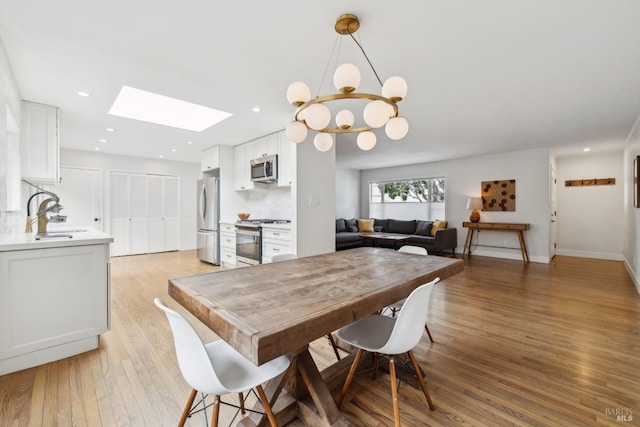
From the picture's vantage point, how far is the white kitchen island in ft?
6.41

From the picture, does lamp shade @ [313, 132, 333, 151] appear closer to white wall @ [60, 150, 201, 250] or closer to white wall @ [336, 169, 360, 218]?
white wall @ [336, 169, 360, 218]

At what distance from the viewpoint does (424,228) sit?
691 centimetres

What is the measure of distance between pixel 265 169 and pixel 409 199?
4869mm

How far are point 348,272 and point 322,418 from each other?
780 millimetres

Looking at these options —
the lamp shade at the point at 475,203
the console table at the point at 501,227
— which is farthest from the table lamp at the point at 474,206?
the console table at the point at 501,227

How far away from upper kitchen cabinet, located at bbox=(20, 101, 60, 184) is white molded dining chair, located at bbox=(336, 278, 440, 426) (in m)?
3.86

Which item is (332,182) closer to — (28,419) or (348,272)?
(348,272)

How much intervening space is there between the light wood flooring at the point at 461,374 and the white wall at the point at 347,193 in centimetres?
515

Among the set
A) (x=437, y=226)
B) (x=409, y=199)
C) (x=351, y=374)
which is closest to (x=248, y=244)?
(x=351, y=374)

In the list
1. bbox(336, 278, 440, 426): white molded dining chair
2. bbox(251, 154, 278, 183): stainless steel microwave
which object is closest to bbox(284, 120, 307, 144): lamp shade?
bbox(336, 278, 440, 426): white molded dining chair

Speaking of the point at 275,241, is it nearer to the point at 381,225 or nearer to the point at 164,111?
the point at 164,111

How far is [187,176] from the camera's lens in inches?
296

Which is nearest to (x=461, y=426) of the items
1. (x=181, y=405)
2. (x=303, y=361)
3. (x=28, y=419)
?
(x=303, y=361)

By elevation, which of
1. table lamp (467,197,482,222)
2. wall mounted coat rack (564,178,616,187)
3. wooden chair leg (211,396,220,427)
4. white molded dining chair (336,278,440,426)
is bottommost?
wooden chair leg (211,396,220,427)
